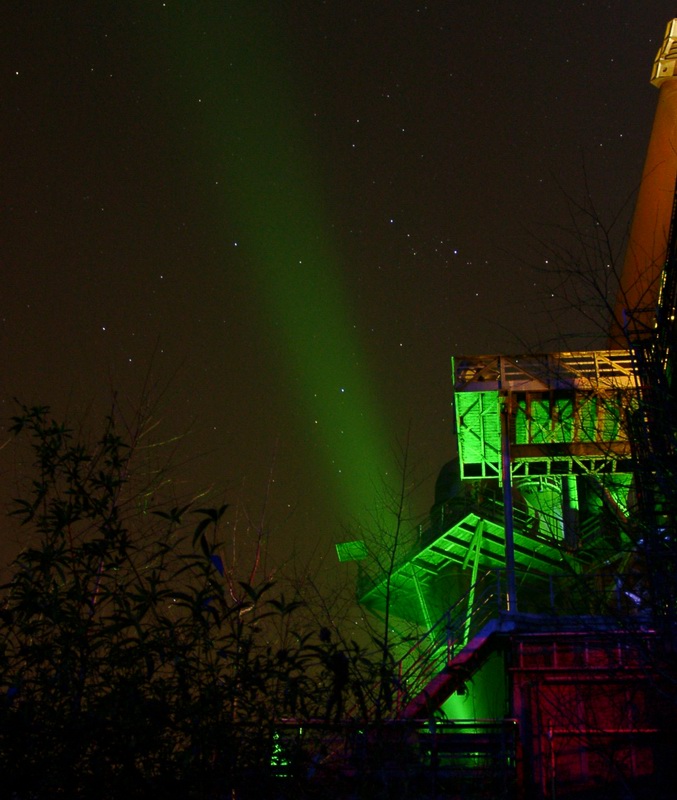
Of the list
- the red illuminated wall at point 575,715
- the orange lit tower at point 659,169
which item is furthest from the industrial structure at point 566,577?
the orange lit tower at point 659,169

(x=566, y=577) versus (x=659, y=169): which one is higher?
(x=659, y=169)

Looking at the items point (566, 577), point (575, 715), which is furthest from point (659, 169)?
point (575, 715)

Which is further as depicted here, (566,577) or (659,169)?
(659,169)

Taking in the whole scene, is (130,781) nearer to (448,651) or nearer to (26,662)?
(26,662)

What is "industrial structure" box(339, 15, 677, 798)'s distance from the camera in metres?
9.61

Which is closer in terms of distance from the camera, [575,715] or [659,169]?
[575,715]

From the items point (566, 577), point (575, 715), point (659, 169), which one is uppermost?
point (659, 169)

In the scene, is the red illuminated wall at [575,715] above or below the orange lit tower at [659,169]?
below

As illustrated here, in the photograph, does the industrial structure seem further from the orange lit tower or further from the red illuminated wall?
the orange lit tower

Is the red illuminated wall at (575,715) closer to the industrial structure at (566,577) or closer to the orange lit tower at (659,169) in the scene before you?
the industrial structure at (566,577)

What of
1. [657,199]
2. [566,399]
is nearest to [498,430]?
[566,399]

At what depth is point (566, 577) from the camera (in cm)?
1327

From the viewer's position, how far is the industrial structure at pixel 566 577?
31.5 ft

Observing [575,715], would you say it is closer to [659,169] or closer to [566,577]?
[566,577]
